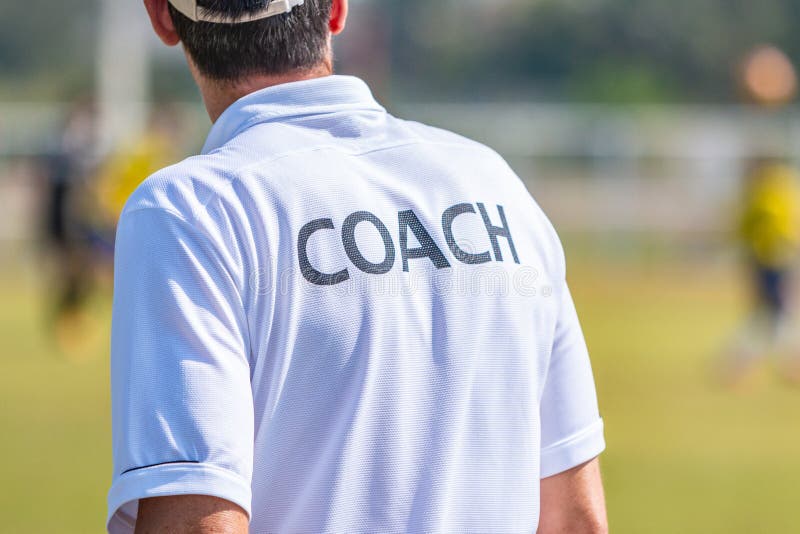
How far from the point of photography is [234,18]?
167 centimetres

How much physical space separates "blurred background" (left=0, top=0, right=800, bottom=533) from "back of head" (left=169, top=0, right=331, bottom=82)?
1.21 m

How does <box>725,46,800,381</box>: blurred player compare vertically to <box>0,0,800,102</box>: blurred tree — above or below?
below

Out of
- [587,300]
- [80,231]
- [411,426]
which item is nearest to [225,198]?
[411,426]

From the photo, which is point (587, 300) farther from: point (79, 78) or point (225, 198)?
point (79, 78)

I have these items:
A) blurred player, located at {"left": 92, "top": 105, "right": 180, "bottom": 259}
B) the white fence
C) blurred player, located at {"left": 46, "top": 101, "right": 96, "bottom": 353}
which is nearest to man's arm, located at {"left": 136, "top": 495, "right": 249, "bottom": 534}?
blurred player, located at {"left": 46, "top": 101, "right": 96, "bottom": 353}

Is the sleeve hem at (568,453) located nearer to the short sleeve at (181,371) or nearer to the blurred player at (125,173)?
the short sleeve at (181,371)

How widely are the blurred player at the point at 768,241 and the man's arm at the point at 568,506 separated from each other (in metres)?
8.69

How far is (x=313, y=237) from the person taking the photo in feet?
5.27

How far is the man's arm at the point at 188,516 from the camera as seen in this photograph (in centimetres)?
150

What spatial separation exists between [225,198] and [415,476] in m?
0.44

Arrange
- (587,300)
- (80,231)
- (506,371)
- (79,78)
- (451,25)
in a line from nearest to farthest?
(506,371)
(80,231)
(587,300)
(79,78)
(451,25)

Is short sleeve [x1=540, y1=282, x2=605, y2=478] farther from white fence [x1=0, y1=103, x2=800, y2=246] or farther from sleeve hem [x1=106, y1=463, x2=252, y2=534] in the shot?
white fence [x1=0, y1=103, x2=800, y2=246]

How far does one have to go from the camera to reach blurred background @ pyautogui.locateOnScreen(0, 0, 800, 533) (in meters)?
6.89

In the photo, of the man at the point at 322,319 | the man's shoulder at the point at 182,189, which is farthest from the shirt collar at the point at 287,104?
the man's shoulder at the point at 182,189
